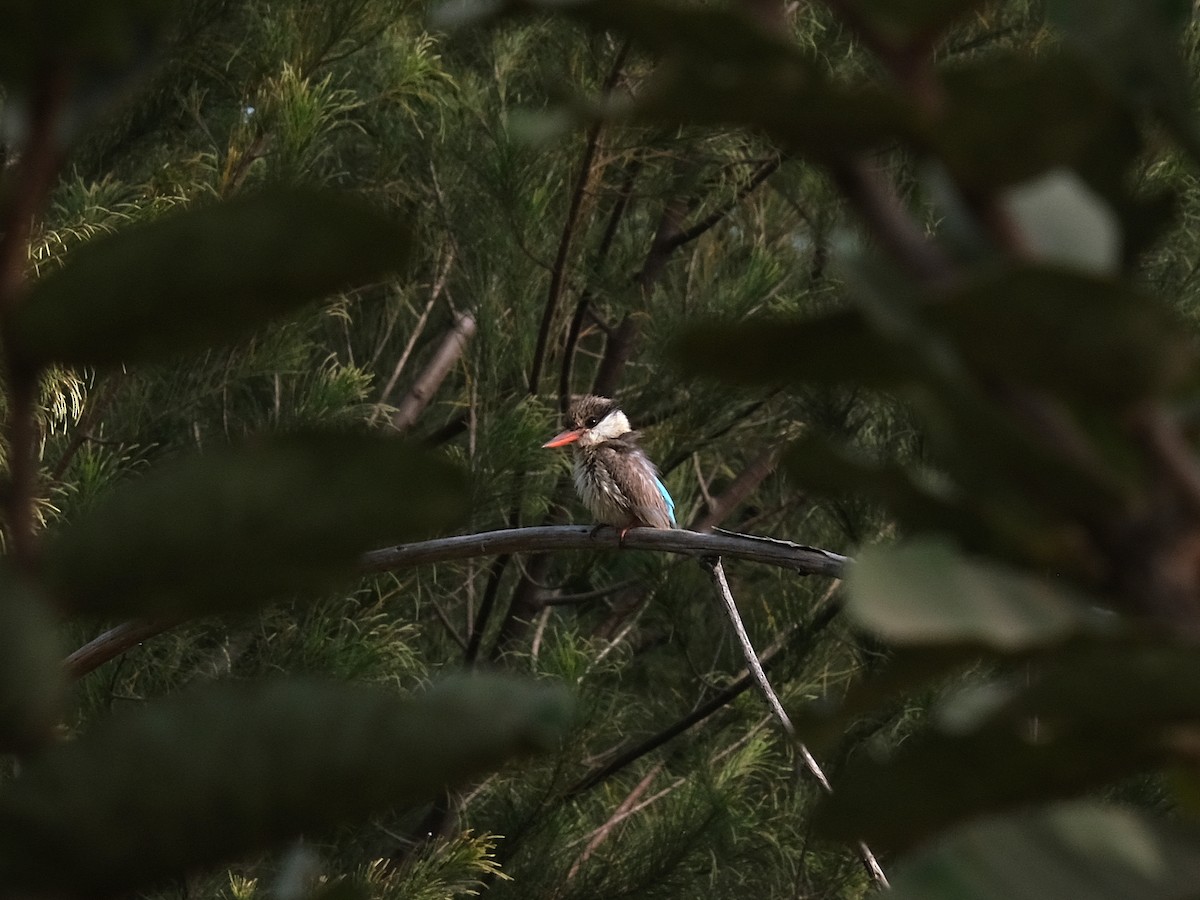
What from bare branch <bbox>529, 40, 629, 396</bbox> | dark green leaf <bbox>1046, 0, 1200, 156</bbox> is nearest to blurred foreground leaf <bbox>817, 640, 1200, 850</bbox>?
dark green leaf <bbox>1046, 0, 1200, 156</bbox>

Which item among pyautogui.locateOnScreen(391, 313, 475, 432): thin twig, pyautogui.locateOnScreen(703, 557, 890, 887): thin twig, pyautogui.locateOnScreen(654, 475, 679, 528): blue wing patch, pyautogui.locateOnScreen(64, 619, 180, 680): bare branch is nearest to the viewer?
pyautogui.locateOnScreen(703, 557, 890, 887): thin twig

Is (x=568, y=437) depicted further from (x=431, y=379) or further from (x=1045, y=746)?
(x=1045, y=746)

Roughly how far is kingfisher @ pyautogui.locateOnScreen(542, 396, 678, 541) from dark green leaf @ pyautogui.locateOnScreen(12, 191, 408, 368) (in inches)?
113

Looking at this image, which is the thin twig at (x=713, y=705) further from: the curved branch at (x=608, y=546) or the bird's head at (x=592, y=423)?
the curved branch at (x=608, y=546)

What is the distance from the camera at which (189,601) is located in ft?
0.96

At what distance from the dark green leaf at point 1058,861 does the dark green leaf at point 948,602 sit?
0.04 metres

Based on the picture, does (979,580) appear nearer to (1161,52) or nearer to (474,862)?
Answer: (1161,52)

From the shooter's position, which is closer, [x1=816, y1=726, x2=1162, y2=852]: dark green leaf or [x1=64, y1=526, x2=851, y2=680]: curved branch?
[x1=816, y1=726, x2=1162, y2=852]: dark green leaf

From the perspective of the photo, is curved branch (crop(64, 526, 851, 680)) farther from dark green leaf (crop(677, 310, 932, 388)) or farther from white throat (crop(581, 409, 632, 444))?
dark green leaf (crop(677, 310, 932, 388))

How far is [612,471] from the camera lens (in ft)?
10.7

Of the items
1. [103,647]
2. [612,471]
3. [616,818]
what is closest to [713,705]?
[616,818]

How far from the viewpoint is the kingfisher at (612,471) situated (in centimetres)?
325

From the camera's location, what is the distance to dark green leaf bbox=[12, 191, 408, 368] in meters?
0.28

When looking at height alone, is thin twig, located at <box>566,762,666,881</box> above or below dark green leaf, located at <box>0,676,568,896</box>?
below
